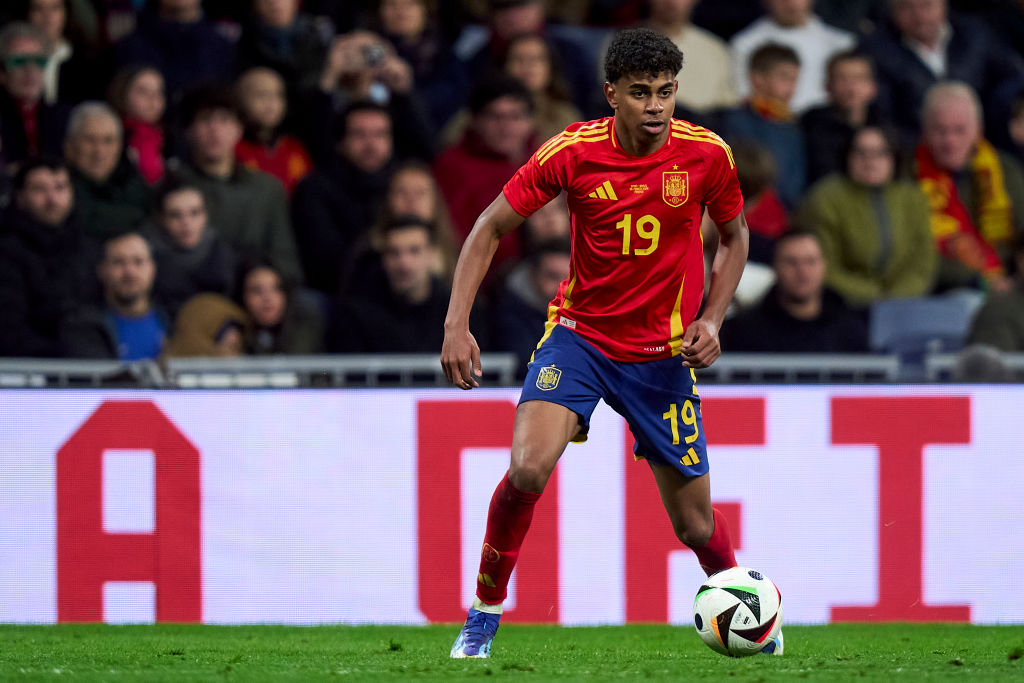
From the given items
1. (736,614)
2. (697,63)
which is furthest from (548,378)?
(697,63)

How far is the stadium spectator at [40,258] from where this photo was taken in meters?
7.94

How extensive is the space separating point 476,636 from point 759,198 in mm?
4851

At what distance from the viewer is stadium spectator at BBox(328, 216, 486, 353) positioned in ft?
26.7

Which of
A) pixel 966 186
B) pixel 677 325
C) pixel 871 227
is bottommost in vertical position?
pixel 677 325

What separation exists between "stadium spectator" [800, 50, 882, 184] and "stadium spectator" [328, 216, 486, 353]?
118 inches

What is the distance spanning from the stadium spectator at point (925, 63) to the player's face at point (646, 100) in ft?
19.9

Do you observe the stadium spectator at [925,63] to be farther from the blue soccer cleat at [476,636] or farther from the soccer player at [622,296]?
the blue soccer cleat at [476,636]

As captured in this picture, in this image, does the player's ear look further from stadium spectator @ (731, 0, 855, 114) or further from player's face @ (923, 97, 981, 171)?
stadium spectator @ (731, 0, 855, 114)

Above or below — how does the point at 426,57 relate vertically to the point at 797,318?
above

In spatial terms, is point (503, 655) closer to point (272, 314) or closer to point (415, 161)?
point (272, 314)

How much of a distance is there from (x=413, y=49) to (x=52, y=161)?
2854 mm

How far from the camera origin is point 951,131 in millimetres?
9742

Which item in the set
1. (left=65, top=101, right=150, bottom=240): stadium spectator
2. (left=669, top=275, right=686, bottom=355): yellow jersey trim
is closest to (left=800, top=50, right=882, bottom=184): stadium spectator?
(left=65, top=101, right=150, bottom=240): stadium spectator

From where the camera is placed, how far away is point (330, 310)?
843 centimetres
